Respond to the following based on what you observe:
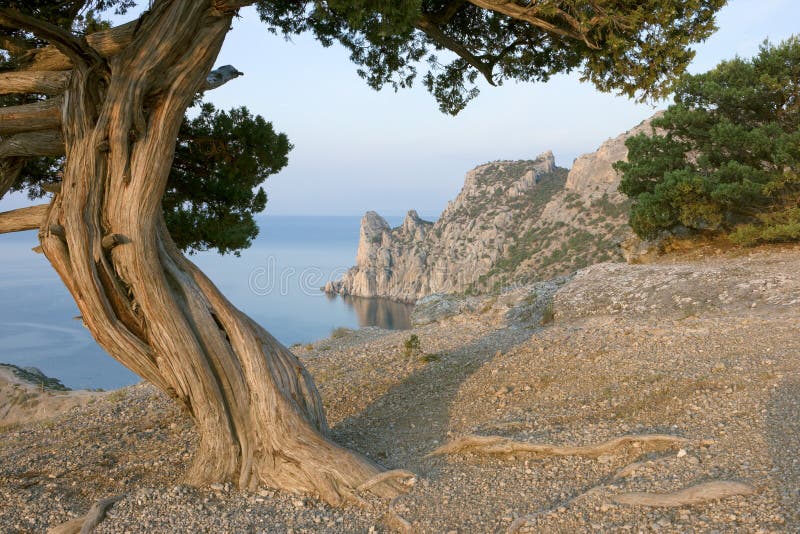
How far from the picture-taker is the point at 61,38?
504 cm

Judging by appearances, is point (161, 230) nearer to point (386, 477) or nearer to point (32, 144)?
point (32, 144)

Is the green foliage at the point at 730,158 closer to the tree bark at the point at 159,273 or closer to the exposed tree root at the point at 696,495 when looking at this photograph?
the exposed tree root at the point at 696,495

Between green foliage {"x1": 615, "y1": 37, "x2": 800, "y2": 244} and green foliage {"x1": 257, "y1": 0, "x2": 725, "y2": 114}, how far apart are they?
402 inches

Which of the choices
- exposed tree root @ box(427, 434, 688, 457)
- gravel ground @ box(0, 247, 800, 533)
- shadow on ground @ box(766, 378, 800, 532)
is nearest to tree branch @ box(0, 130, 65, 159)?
gravel ground @ box(0, 247, 800, 533)

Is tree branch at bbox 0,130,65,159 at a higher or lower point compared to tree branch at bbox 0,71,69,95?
lower

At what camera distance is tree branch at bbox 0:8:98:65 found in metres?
5.04

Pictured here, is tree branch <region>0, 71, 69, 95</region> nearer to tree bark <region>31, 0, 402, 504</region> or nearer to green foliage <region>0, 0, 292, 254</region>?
tree bark <region>31, 0, 402, 504</region>

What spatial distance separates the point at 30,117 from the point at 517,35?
558 centimetres

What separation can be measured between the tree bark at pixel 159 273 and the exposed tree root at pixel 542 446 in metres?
0.93

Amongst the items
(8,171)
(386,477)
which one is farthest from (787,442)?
(8,171)

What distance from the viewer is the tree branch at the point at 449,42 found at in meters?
6.87

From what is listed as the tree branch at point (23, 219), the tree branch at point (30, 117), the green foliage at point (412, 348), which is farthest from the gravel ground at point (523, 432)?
the tree branch at point (30, 117)

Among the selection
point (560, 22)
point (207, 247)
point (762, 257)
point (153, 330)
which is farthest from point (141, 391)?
point (762, 257)

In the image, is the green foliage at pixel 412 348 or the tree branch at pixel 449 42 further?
the green foliage at pixel 412 348
